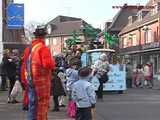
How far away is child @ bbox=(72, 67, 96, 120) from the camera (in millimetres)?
10992

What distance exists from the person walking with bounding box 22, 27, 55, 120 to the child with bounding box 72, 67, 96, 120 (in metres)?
1.07

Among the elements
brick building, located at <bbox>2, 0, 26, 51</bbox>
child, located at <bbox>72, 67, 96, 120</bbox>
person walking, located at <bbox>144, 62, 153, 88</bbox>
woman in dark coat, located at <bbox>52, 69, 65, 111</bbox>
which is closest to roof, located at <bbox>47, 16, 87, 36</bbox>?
brick building, located at <bbox>2, 0, 26, 51</bbox>

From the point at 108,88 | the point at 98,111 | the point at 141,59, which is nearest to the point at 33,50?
the point at 98,111

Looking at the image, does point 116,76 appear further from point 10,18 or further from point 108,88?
point 10,18

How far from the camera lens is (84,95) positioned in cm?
1101

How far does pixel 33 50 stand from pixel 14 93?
9.66 meters

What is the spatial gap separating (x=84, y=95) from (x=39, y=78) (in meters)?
1.29

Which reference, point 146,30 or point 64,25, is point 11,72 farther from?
point 64,25

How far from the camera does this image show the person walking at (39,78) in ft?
32.8

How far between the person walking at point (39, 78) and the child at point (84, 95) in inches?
42.0

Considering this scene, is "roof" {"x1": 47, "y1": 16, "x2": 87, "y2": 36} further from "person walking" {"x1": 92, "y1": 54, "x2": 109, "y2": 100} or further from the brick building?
"person walking" {"x1": 92, "y1": 54, "x2": 109, "y2": 100}

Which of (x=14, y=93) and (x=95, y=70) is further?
(x=95, y=70)

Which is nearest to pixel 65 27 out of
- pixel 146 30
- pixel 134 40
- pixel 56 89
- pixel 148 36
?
pixel 134 40

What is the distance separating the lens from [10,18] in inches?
1325
